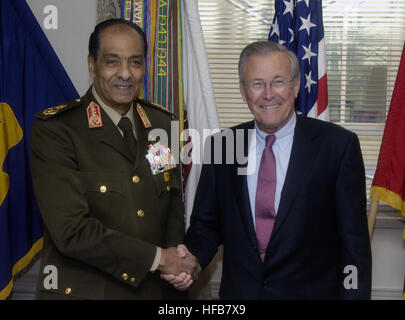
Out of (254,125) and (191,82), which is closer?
(254,125)

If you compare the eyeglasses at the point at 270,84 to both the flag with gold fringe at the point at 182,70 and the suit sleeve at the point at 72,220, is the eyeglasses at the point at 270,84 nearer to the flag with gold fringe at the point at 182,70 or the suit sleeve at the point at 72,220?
the suit sleeve at the point at 72,220

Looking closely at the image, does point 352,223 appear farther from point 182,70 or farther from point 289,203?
point 182,70

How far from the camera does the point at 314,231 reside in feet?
5.47

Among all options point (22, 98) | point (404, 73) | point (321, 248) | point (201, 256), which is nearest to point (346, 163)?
point (321, 248)

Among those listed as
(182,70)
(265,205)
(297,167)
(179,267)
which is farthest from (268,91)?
(182,70)

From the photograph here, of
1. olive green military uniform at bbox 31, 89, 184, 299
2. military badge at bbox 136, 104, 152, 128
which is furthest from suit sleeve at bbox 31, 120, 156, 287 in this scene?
military badge at bbox 136, 104, 152, 128

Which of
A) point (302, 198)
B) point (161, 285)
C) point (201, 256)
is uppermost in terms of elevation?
point (302, 198)

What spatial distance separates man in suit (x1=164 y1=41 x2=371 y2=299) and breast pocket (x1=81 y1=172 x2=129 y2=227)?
0.38 metres

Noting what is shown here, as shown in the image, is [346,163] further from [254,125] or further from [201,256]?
[201,256]

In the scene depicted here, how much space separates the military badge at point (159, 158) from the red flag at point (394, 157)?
51.0 inches

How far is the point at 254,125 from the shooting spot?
6.14 feet

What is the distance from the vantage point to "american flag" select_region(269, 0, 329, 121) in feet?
8.75

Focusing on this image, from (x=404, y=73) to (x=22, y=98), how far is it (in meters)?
1.98
